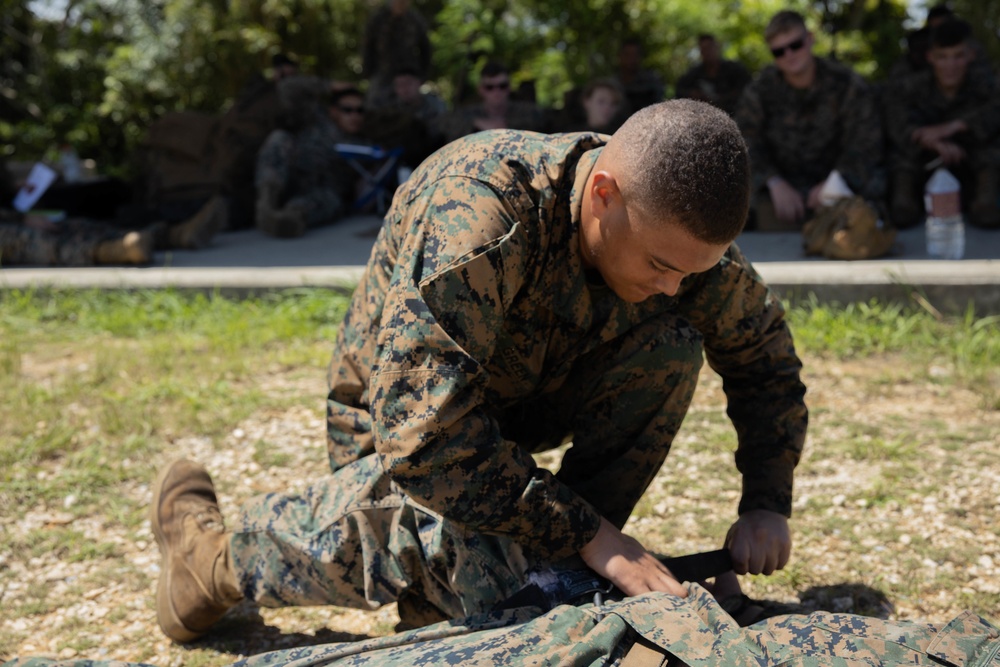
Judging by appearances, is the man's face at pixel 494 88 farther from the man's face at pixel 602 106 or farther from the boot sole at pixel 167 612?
the boot sole at pixel 167 612

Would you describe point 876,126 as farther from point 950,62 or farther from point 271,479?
point 271,479

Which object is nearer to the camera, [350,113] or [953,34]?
[953,34]

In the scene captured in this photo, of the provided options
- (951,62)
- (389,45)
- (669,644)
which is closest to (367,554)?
(669,644)

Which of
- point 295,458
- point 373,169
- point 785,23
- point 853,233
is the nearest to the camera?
point 295,458

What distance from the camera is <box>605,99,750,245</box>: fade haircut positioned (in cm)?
179

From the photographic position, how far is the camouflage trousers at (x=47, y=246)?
6.14 metres

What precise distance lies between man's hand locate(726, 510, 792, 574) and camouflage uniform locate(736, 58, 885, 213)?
13.1ft

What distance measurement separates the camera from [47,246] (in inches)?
242

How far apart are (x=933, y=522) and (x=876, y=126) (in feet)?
12.2

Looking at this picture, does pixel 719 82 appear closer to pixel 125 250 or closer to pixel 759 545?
pixel 125 250

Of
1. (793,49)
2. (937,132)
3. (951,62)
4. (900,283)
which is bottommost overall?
(900,283)

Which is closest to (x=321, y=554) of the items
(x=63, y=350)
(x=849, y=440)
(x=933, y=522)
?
(x=933, y=522)

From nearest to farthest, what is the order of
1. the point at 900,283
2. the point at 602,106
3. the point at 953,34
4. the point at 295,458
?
the point at 295,458 < the point at 900,283 < the point at 953,34 < the point at 602,106

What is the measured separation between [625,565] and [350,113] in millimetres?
6721
